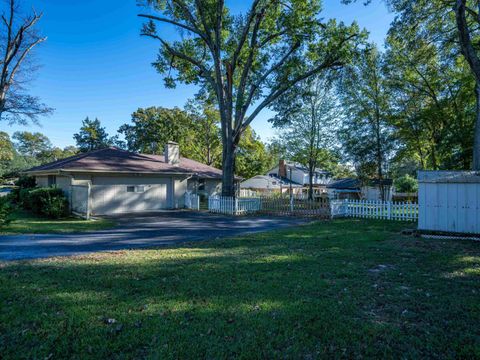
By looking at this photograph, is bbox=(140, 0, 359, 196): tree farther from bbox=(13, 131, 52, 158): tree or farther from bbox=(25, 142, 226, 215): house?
bbox=(13, 131, 52, 158): tree

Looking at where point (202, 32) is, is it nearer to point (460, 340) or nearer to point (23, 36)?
point (23, 36)

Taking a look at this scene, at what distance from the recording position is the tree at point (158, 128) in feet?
127

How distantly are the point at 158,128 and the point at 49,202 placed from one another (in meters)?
26.7

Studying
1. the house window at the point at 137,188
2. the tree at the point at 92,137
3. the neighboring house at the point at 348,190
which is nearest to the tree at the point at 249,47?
the house window at the point at 137,188

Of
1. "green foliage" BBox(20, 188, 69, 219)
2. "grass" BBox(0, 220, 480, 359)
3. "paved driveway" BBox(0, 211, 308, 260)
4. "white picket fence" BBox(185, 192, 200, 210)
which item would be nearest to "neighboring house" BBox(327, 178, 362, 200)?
"white picket fence" BBox(185, 192, 200, 210)

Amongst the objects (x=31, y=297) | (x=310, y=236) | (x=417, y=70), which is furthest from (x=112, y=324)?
(x=417, y=70)

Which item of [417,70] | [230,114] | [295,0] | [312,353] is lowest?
[312,353]

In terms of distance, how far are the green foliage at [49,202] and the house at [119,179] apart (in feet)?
1.80

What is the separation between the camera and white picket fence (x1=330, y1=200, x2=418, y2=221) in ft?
43.2

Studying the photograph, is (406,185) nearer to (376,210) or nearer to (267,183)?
(267,183)

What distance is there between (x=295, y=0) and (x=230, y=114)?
7.86 m

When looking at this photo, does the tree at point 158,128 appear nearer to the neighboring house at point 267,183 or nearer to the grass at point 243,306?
the neighboring house at point 267,183

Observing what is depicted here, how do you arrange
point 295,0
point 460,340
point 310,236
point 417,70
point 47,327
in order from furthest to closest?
point 417,70 → point 295,0 → point 310,236 → point 47,327 → point 460,340

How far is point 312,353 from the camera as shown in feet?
9.13
